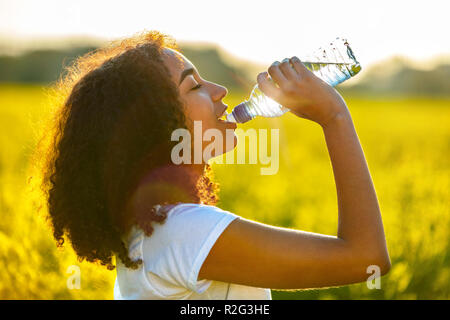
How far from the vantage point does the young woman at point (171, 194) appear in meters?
1.17

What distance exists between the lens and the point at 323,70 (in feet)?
6.00

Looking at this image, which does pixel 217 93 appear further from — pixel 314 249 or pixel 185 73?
pixel 314 249

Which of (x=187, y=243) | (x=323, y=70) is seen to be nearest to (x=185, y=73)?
(x=187, y=243)

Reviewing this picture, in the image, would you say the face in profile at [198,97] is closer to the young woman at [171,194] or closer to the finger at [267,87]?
the young woman at [171,194]

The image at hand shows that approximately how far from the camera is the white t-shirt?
3.78 feet

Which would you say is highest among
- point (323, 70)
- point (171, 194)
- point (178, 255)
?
point (323, 70)

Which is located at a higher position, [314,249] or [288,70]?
[288,70]

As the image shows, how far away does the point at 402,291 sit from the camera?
2.66 m

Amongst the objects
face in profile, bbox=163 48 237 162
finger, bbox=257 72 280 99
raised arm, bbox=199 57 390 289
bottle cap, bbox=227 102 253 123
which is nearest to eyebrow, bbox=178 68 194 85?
face in profile, bbox=163 48 237 162

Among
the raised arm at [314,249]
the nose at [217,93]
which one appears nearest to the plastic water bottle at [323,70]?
the nose at [217,93]

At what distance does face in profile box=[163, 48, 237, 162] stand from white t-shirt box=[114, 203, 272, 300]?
262 mm

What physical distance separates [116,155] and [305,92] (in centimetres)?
45
